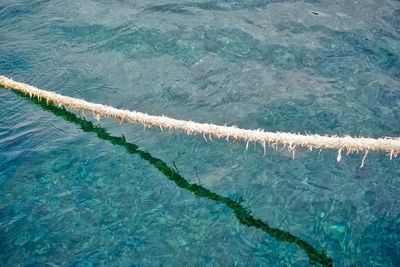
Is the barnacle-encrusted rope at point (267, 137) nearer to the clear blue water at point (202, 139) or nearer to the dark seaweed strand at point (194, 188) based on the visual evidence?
the dark seaweed strand at point (194, 188)

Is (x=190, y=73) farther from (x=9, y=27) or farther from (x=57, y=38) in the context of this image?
(x=9, y=27)

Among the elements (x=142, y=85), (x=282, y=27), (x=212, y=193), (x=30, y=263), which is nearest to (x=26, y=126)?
(x=142, y=85)

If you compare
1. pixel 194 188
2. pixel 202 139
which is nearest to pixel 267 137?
pixel 194 188

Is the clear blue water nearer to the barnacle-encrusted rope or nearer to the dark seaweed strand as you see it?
the dark seaweed strand

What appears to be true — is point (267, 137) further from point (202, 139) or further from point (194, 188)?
point (202, 139)

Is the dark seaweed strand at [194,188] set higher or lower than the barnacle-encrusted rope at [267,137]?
lower

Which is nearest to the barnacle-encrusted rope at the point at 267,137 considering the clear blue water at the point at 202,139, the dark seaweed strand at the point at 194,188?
the dark seaweed strand at the point at 194,188
